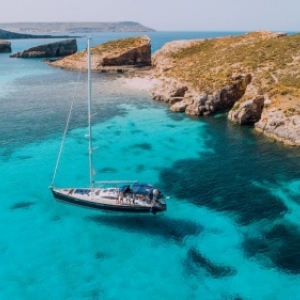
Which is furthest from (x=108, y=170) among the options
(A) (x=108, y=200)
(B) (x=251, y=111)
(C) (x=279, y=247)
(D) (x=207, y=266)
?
(B) (x=251, y=111)

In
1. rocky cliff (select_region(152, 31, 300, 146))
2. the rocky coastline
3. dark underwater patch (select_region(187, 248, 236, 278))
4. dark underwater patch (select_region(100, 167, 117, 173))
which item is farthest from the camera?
the rocky coastline

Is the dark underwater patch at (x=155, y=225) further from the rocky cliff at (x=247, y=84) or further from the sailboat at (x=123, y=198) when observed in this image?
the rocky cliff at (x=247, y=84)

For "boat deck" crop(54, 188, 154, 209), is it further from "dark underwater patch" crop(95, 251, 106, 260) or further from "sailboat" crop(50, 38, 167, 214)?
"dark underwater patch" crop(95, 251, 106, 260)

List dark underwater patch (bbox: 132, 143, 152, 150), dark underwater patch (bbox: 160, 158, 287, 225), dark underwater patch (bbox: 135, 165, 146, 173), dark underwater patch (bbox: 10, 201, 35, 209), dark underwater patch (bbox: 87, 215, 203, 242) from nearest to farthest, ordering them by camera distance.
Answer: dark underwater patch (bbox: 87, 215, 203, 242) → dark underwater patch (bbox: 160, 158, 287, 225) → dark underwater patch (bbox: 10, 201, 35, 209) → dark underwater patch (bbox: 135, 165, 146, 173) → dark underwater patch (bbox: 132, 143, 152, 150)

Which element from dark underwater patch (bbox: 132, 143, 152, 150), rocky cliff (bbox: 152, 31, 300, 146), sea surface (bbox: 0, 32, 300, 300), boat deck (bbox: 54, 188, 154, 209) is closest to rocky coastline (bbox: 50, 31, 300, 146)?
rocky cliff (bbox: 152, 31, 300, 146)

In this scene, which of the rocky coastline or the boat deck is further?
the rocky coastline

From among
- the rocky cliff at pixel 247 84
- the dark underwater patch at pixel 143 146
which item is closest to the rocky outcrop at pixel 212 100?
the rocky cliff at pixel 247 84
